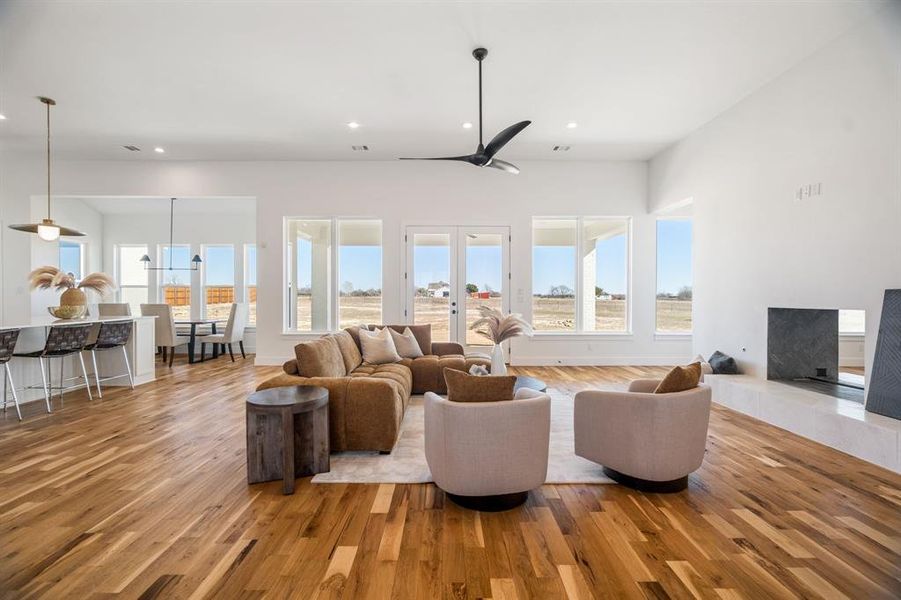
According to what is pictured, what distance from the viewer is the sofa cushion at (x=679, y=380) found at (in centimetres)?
247

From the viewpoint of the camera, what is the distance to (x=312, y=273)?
7.05m

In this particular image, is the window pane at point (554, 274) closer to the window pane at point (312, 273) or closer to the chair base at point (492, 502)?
the window pane at point (312, 273)

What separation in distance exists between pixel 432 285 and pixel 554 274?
220 cm

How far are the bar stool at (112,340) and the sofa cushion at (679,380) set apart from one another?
5.86 meters

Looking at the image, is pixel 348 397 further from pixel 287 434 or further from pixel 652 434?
pixel 652 434

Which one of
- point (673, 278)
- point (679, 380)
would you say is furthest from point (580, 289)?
point (679, 380)

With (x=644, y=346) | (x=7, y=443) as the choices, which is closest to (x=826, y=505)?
(x=644, y=346)

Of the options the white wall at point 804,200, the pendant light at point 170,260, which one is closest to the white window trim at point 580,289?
the white wall at point 804,200

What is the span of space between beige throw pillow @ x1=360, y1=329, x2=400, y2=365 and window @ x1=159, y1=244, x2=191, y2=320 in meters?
5.97

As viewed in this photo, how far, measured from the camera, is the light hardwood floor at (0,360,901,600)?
66.1 inches

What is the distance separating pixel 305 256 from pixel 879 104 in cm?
729

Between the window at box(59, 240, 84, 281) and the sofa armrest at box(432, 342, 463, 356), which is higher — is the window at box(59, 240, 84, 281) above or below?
above

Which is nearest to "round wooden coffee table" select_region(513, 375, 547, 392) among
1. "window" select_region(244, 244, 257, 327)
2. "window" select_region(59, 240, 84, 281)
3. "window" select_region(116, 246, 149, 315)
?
"window" select_region(244, 244, 257, 327)

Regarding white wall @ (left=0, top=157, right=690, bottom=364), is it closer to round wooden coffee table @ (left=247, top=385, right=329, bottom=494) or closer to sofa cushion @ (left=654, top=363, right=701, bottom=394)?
round wooden coffee table @ (left=247, top=385, right=329, bottom=494)
